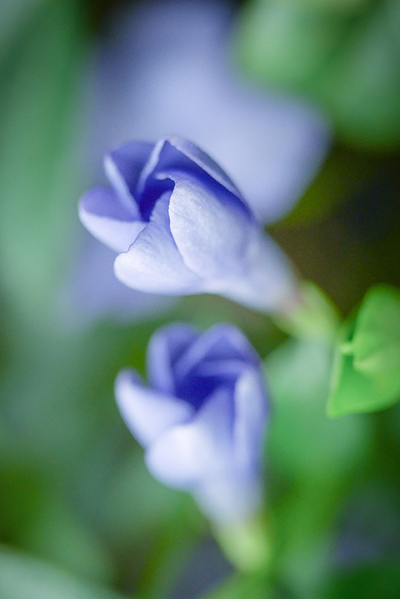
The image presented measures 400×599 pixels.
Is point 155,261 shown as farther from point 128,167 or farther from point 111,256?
point 111,256

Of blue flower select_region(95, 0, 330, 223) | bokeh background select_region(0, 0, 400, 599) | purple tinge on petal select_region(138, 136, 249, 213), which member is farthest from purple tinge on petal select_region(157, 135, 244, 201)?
blue flower select_region(95, 0, 330, 223)

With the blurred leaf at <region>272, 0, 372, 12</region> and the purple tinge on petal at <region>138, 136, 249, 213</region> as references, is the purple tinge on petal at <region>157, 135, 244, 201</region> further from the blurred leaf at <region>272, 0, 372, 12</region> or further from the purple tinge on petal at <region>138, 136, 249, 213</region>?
the blurred leaf at <region>272, 0, 372, 12</region>

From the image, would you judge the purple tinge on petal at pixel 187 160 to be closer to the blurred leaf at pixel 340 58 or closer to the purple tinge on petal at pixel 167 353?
the purple tinge on petal at pixel 167 353

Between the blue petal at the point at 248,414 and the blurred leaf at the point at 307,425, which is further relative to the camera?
the blurred leaf at the point at 307,425

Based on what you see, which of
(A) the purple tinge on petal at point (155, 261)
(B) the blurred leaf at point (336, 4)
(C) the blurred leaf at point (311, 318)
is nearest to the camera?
(A) the purple tinge on petal at point (155, 261)

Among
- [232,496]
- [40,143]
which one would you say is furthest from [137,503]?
[40,143]

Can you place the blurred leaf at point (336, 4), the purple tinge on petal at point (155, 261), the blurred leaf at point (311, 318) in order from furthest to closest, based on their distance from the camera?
the blurred leaf at point (336, 4) → the blurred leaf at point (311, 318) → the purple tinge on petal at point (155, 261)

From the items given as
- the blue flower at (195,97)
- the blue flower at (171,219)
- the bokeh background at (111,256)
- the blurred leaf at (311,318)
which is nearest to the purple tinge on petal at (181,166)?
the blue flower at (171,219)

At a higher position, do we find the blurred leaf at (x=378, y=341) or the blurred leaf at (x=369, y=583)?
the blurred leaf at (x=378, y=341)
